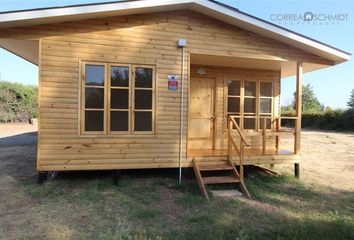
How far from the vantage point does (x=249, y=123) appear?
31.0 ft

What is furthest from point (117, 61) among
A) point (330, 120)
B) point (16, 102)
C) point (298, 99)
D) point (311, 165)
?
point (330, 120)

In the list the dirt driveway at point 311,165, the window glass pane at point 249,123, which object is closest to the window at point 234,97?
the window glass pane at point 249,123

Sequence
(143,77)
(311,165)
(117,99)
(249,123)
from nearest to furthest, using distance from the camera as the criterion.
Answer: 1. (117,99)
2. (143,77)
3. (249,123)
4. (311,165)

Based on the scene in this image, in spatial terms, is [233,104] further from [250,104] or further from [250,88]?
[250,88]

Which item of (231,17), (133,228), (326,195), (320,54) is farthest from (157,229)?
(320,54)

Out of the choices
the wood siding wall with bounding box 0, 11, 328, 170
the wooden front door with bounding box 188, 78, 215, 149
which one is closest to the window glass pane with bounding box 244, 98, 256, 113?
the wooden front door with bounding box 188, 78, 215, 149

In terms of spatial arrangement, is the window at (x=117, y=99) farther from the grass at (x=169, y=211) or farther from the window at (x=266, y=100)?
the window at (x=266, y=100)

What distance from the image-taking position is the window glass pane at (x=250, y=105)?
9445 mm

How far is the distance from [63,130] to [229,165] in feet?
12.4

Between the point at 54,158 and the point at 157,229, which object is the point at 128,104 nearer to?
the point at 54,158

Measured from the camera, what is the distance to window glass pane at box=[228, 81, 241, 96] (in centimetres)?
930

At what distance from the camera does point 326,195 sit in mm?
6922

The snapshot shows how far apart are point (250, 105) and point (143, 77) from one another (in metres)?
3.77

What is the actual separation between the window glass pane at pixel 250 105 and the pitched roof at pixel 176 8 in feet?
6.89
